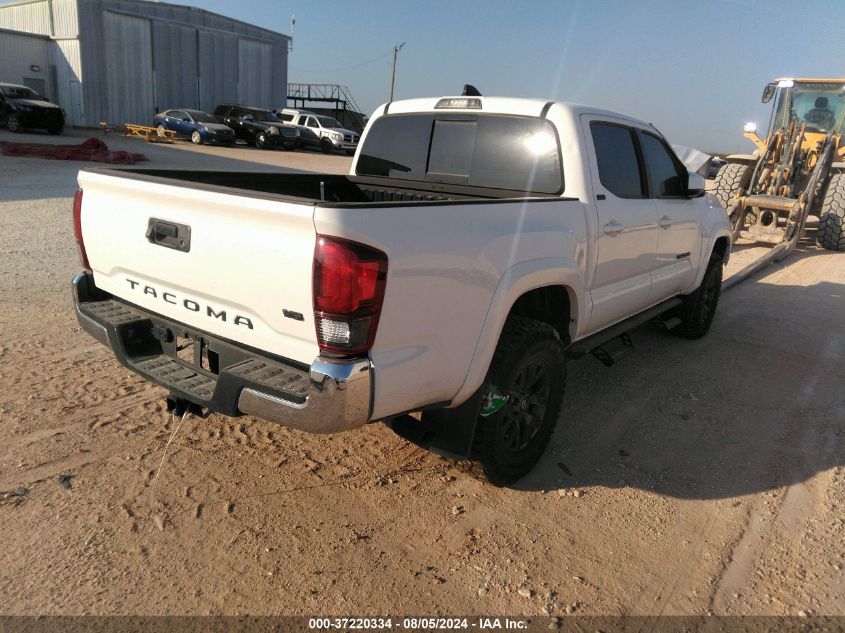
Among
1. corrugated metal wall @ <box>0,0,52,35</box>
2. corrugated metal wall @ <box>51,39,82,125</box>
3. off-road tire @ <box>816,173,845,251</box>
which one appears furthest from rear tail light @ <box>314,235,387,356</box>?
corrugated metal wall @ <box>0,0,52,35</box>

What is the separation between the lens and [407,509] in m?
3.19

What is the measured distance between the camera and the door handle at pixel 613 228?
12.7ft

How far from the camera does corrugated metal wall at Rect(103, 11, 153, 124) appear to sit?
32.4 metres

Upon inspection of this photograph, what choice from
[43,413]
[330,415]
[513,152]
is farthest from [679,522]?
[43,413]

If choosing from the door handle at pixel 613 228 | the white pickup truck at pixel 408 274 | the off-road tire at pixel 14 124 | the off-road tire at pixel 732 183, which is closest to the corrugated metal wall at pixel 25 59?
the off-road tire at pixel 14 124

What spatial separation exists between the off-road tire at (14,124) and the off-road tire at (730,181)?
24501mm

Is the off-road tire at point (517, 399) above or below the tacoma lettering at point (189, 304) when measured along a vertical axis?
below

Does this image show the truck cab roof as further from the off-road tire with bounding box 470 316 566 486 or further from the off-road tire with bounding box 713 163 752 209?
the off-road tire with bounding box 713 163 752 209

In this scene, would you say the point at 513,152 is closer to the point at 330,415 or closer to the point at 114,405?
the point at 330,415

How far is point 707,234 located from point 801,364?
1.39 m

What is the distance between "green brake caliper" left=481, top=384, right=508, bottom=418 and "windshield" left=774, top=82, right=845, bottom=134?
13.1 m

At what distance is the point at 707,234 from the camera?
18.6ft

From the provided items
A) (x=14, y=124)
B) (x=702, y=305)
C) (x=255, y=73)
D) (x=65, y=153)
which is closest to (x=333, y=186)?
(x=702, y=305)

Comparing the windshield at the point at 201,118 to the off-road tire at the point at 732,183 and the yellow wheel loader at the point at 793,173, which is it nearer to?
the yellow wheel loader at the point at 793,173
